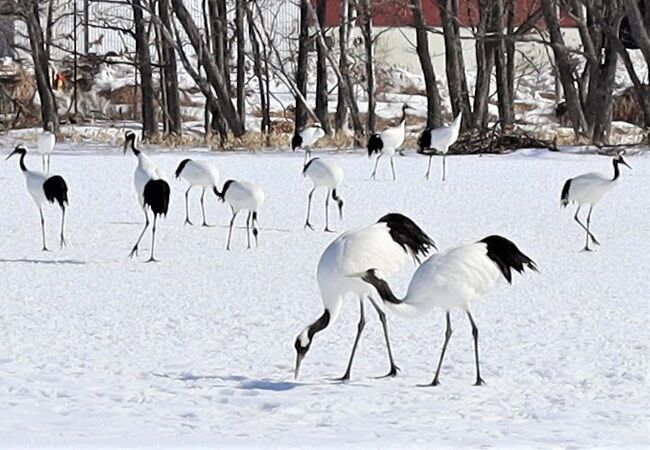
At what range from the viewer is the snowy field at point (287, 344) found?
6250mm

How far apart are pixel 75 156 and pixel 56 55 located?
3188 centimetres

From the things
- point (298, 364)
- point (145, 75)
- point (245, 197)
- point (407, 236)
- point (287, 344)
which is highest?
point (145, 75)

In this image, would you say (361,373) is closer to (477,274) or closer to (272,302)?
(477,274)

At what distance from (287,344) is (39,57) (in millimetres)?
26154

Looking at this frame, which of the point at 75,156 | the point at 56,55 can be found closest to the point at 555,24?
the point at 75,156

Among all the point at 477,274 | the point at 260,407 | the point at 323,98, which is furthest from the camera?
the point at 323,98

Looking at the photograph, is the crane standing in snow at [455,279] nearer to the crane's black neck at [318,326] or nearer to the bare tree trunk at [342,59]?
the crane's black neck at [318,326]

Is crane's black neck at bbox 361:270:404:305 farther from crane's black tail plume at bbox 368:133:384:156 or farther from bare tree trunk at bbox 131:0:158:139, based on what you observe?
bare tree trunk at bbox 131:0:158:139

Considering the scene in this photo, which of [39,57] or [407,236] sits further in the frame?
[39,57]

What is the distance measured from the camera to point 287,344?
8375 mm

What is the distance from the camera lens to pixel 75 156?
23109 millimetres

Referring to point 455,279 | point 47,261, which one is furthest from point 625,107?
point 455,279

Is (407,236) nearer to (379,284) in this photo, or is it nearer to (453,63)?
(379,284)

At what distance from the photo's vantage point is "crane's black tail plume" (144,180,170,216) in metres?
12.4
